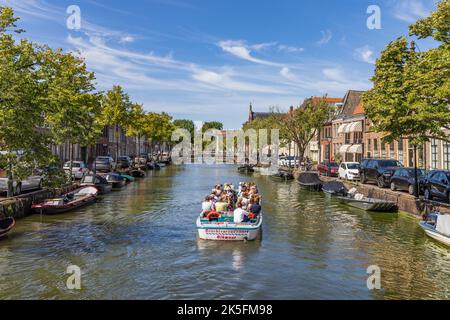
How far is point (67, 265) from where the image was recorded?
1548 centimetres

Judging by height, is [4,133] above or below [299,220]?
above

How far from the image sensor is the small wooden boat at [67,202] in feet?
84.0

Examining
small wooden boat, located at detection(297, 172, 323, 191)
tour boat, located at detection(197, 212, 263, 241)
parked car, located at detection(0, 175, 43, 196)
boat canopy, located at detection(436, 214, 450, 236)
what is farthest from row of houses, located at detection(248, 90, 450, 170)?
parked car, located at detection(0, 175, 43, 196)

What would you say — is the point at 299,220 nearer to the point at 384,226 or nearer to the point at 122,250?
the point at 384,226

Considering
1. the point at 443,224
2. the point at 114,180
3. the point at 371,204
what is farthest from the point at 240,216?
the point at 114,180

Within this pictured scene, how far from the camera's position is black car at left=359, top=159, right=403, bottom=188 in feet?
111

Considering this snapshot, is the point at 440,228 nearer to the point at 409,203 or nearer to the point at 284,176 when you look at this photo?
the point at 409,203

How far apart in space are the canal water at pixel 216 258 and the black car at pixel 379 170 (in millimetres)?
7897

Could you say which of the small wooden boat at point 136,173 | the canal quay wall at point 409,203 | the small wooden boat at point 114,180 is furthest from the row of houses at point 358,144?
the small wooden boat at point 136,173

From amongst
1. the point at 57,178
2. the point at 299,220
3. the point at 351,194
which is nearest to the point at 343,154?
the point at 351,194

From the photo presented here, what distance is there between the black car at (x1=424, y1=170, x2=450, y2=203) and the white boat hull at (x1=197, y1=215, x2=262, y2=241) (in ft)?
39.2

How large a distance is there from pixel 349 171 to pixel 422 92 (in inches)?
828

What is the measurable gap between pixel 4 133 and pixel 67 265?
18.6 feet

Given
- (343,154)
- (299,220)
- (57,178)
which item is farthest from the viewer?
(343,154)
